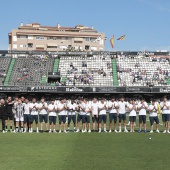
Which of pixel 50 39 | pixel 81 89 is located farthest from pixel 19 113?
pixel 50 39

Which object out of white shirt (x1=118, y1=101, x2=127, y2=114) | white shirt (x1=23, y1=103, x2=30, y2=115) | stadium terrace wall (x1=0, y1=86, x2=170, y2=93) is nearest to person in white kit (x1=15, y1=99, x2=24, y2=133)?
white shirt (x1=23, y1=103, x2=30, y2=115)

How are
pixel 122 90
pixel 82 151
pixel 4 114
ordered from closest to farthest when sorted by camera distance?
pixel 82 151 → pixel 4 114 → pixel 122 90

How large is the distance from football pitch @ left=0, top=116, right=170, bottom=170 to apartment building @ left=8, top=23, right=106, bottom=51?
9236cm

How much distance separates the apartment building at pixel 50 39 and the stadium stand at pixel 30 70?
44.7m

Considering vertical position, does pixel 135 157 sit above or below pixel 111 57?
below

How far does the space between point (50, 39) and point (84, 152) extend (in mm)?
102006

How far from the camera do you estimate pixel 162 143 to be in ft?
62.5

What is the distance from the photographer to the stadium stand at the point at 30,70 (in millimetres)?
60938

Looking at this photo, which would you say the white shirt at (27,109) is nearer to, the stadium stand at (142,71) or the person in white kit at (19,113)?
the person in white kit at (19,113)

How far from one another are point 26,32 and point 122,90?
61.4m

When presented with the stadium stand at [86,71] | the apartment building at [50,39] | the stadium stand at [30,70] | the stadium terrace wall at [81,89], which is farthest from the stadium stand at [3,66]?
the apartment building at [50,39]

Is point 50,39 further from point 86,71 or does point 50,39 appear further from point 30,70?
point 86,71

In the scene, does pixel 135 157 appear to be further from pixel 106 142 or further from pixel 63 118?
pixel 63 118

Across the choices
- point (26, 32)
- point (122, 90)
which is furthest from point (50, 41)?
point (122, 90)
